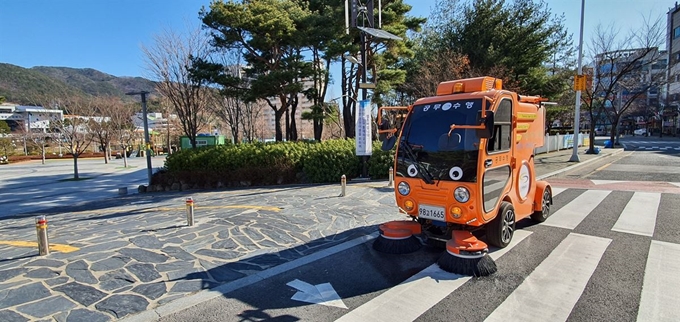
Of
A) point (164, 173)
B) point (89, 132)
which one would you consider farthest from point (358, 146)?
point (89, 132)

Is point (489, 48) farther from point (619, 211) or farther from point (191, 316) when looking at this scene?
point (191, 316)

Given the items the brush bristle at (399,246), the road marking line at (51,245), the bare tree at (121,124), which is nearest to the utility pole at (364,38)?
the brush bristle at (399,246)

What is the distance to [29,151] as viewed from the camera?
136 ft

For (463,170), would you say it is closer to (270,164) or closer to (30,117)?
(270,164)

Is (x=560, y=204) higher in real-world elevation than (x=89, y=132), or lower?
lower

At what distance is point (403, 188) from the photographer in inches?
181

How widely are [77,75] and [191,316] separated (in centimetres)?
13182

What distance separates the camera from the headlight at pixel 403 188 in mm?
4554

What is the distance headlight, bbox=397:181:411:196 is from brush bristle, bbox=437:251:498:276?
102 centimetres

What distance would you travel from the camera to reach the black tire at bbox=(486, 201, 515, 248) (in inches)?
178

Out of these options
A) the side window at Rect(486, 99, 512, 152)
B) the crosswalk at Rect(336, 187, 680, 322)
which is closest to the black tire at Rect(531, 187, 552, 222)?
the crosswalk at Rect(336, 187, 680, 322)

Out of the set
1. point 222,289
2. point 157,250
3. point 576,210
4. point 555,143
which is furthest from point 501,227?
point 555,143

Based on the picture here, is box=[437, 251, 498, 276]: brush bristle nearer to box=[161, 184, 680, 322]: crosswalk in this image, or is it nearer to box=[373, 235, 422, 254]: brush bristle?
box=[161, 184, 680, 322]: crosswalk

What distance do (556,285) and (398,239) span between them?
6.24 ft
